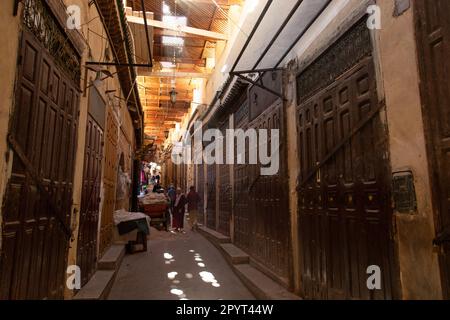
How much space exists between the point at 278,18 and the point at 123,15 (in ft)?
11.9

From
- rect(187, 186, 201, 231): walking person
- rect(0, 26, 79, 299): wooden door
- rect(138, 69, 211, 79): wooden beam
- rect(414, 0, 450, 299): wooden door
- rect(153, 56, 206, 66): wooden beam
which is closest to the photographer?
rect(414, 0, 450, 299): wooden door

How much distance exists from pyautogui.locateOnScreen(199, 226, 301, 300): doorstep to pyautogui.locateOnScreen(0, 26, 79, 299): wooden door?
111 inches

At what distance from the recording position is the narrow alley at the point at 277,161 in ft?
8.01

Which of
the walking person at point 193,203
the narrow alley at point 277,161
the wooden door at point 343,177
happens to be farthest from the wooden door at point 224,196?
the wooden door at point 343,177

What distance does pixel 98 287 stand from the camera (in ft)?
15.6

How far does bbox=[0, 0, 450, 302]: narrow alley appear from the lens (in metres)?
2.44

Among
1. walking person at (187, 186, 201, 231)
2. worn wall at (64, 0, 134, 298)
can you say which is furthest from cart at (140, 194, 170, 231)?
worn wall at (64, 0, 134, 298)

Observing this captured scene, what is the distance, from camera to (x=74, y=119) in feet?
13.7

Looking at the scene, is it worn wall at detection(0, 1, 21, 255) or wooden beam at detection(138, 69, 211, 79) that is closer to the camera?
worn wall at detection(0, 1, 21, 255)

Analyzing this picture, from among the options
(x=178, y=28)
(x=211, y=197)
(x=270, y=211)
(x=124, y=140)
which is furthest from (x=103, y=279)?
(x=178, y=28)

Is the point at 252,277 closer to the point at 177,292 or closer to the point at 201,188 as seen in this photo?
the point at 177,292

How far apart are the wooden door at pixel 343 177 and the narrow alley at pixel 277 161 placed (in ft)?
0.06

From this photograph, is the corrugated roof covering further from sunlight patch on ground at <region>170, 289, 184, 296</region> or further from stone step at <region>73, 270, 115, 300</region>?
sunlight patch on ground at <region>170, 289, 184, 296</region>

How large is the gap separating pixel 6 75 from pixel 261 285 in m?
4.43
